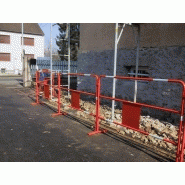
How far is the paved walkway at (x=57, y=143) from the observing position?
3785mm

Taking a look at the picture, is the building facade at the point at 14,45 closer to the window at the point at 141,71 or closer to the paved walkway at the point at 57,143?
the window at the point at 141,71

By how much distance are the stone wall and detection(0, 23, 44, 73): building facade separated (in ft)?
92.4

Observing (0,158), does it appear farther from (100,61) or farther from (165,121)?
(100,61)

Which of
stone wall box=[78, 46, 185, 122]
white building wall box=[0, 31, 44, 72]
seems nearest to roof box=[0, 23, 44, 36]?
white building wall box=[0, 31, 44, 72]

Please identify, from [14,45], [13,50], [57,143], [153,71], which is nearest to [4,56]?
[13,50]

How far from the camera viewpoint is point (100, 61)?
30.7ft

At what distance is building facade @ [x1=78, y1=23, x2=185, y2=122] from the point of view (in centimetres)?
666

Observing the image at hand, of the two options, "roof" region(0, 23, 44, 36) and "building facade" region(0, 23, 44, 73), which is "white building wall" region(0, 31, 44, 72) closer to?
"building facade" region(0, 23, 44, 73)

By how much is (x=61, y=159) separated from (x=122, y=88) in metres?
5.42

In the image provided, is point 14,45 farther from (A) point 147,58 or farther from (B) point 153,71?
(B) point 153,71

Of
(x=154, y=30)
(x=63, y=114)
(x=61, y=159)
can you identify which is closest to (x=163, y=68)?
(x=154, y=30)

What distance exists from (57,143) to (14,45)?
112 ft

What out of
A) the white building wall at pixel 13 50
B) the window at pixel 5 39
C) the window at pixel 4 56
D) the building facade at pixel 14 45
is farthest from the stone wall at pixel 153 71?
the window at pixel 5 39

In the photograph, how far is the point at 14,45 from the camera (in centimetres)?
3419
